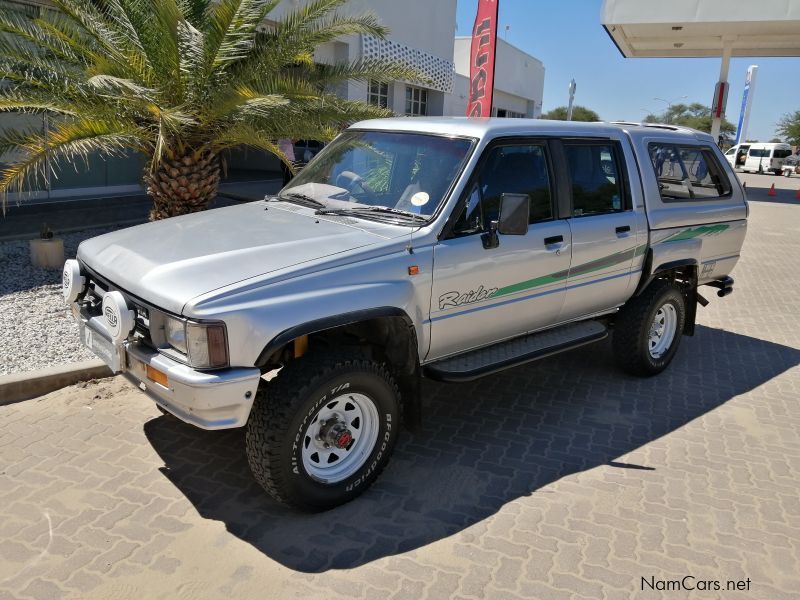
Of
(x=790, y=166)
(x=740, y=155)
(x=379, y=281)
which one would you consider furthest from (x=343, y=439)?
(x=740, y=155)

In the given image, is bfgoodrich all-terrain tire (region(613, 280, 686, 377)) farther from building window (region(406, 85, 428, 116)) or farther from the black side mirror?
building window (region(406, 85, 428, 116))

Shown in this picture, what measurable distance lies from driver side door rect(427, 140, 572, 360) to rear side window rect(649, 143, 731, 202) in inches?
57.8

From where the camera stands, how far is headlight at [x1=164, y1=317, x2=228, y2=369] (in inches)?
121

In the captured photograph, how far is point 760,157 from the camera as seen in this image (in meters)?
45.6

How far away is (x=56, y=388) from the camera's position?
499 centimetres

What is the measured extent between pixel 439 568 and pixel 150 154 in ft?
18.8

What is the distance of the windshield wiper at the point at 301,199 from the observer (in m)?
4.44

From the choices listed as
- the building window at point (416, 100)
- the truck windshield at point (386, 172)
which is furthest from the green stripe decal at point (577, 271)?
the building window at point (416, 100)

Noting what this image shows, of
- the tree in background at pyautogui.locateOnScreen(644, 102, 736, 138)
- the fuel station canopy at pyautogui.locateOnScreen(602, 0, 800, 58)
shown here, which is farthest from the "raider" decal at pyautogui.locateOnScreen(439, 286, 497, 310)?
the tree in background at pyautogui.locateOnScreen(644, 102, 736, 138)

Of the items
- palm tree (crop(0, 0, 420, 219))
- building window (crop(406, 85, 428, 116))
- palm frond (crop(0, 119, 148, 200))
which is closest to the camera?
palm frond (crop(0, 119, 148, 200))

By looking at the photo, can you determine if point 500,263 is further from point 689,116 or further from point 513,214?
point 689,116

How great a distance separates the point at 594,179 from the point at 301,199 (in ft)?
7.24

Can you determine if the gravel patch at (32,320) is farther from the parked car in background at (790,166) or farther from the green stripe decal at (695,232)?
the parked car in background at (790,166)

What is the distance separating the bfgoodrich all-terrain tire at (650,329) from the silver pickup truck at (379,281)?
0.09 ft
